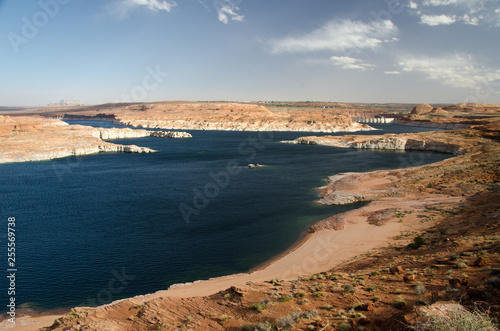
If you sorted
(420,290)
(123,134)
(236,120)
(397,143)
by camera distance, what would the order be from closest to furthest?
(420,290) < (397,143) < (123,134) < (236,120)

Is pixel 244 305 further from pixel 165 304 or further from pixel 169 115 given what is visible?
pixel 169 115

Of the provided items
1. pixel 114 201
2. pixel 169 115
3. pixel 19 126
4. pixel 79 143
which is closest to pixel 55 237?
pixel 114 201

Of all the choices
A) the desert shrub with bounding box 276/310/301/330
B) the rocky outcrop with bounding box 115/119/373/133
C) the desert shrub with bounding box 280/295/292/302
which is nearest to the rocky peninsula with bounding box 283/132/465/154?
the rocky outcrop with bounding box 115/119/373/133

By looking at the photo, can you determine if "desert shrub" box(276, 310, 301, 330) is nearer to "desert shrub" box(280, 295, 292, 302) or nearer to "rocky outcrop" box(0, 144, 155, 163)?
"desert shrub" box(280, 295, 292, 302)

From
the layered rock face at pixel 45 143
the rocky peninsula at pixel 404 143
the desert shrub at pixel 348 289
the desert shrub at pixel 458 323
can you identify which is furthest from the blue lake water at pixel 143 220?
the rocky peninsula at pixel 404 143

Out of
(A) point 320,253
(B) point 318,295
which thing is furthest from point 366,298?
(A) point 320,253

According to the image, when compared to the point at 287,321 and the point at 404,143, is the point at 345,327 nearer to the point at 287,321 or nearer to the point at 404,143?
the point at 287,321
